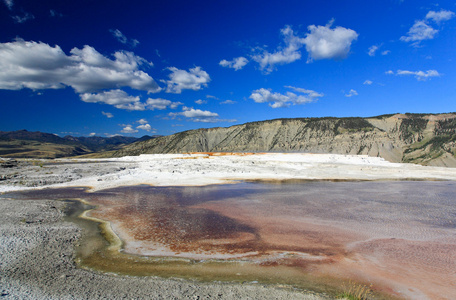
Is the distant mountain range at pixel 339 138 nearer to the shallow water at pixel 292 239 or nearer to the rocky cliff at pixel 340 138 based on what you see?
the rocky cliff at pixel 340 138

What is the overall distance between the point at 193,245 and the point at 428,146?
228ft

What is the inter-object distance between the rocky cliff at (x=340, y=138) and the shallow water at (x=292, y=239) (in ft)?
160

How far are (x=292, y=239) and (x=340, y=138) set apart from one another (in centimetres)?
8565

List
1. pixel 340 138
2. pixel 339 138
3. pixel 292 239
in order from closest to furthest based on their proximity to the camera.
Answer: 1. pixel 292 239
2. pixel 340 138
3. pixel 339 138

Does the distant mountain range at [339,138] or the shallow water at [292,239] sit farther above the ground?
the distant mountain range at [339,138]

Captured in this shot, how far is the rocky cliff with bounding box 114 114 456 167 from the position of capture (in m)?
60.8

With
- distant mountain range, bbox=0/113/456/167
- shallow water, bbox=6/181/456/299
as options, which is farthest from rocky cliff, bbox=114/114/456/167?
shallow water, bbox=6/181/456/299

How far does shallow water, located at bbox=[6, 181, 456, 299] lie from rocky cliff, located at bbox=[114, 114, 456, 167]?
48868mm

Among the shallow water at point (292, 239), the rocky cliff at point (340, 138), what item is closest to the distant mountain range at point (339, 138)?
the rocky cliff at point (340, 138)

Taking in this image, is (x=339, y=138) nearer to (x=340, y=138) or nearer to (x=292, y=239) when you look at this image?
(x=340, y=138)

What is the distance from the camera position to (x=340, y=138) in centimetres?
8638

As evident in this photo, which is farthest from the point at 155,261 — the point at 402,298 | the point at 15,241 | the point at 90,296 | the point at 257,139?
the point at 257,139

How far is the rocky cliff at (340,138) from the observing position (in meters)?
60.8

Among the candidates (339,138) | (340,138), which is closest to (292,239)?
(340,138)
